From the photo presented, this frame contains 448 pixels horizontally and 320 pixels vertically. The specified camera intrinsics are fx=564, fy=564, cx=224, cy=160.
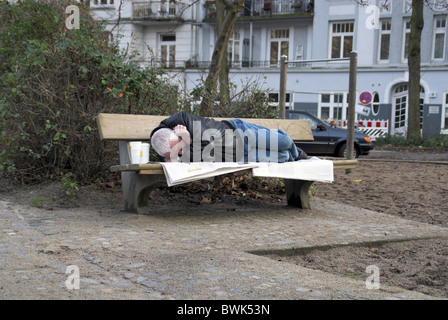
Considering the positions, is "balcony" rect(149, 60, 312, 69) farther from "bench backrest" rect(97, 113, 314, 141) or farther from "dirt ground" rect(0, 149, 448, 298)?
"bench backrest" rect(97, 113, 314, 141)

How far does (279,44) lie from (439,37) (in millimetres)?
9059

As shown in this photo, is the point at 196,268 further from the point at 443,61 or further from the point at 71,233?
the point at 443,61

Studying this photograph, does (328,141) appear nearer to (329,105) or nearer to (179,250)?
(179,250)

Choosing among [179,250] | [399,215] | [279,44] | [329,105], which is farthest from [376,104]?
[179,250]

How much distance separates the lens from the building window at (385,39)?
30.5m

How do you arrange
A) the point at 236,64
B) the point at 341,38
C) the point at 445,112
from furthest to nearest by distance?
the point at 236,64 → the point at 341,38 → the point at 445,112

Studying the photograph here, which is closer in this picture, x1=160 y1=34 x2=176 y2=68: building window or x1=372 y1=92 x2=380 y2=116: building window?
x1=372 y1=92 x2=380 y2=116: building window

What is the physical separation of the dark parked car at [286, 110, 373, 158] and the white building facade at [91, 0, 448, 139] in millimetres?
8562

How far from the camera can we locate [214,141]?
561 centimetres

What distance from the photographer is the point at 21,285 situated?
3244 millimetres

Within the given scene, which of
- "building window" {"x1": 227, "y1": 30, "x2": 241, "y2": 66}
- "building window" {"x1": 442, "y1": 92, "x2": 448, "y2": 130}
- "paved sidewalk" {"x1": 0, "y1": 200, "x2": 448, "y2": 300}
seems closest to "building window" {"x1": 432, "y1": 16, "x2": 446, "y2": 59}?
"building window" {"x1": 442, "y1": 92, "x2": 448, "y2": 130}

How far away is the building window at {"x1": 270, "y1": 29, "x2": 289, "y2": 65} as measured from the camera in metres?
33.8

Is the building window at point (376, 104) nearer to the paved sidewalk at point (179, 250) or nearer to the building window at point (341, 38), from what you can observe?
the building window at point (341, 38)

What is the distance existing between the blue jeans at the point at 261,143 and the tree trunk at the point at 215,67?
5.74ft
